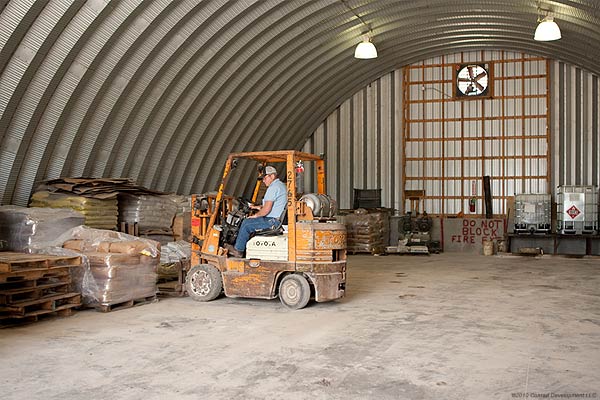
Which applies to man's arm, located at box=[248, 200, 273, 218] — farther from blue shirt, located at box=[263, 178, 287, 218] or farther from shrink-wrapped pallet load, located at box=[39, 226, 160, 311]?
shrink-wrapped pallet load, located at box=[39, 226, 160, 311]

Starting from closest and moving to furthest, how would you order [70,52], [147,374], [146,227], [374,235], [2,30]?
[147,374] → [2,30] → [70,52] → [146,227] → [374,235]

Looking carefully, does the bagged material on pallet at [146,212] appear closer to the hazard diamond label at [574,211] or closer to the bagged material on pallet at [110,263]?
the bagged material on pallet at [110,263]

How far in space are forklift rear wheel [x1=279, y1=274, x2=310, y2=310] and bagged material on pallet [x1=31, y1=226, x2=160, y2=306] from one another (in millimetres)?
1924

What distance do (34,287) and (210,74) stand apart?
695 cm

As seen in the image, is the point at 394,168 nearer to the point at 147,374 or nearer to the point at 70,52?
the point at 70,52

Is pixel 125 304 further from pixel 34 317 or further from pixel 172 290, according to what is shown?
pixel 172 290

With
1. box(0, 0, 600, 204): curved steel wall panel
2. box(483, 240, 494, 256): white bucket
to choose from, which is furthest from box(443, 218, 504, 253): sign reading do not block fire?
box(0, 0, 600, 204): curved steel wall panel

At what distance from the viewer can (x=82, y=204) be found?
9.84 meters

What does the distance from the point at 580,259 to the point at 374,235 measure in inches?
225

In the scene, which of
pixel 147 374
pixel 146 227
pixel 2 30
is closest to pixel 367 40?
pixel 146 227

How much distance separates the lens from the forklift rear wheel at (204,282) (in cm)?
920

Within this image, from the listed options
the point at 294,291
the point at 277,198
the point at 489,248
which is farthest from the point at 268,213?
the point at 489,248

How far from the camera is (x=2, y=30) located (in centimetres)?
801

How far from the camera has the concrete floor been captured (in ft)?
16.3
